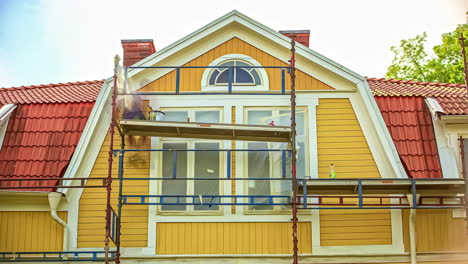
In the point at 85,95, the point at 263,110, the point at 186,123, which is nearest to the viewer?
the point at 186,123

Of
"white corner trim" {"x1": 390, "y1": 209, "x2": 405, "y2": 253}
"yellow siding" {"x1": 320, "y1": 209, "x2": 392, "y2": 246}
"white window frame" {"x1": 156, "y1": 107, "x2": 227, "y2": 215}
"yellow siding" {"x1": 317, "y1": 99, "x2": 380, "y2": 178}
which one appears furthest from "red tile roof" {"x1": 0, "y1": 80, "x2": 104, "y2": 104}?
"white corner trim" {"x1": 390, "y1": 209, "x2": 405, "y2": 253}

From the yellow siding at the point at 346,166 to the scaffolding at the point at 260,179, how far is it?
0.95 feet

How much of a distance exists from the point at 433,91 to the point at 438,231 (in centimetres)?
389

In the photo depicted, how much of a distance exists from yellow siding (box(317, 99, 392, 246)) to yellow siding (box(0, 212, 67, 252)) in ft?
18.6

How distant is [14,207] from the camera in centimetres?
1498

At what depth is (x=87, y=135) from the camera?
49.4 ft

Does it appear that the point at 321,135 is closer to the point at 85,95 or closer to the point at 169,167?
the point at 169,167

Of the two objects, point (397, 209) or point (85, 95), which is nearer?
point (397, 209)

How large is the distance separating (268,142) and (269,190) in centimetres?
106

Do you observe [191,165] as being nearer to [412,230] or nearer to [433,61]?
[412,230]

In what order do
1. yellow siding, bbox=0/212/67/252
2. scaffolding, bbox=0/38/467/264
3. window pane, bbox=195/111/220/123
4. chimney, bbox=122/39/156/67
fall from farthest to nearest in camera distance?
1. chimney, bbox=122/39/156/67
2. window pane, bbox=195/111/220/123
3. yellow siding, bbox=0/212/67/252
4. scaffolding, bbox=0/38/467/264

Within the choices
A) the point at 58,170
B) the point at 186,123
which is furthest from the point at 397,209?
the point at 58,170

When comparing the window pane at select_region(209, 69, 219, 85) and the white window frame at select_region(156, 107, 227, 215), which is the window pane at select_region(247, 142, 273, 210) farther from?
the window pane at select_region(209, 69, 219, 85)

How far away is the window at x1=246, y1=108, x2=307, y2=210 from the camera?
1507 cm
